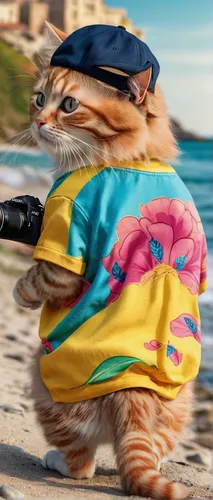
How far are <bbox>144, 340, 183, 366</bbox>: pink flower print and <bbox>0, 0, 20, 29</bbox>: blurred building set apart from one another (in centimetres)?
1443

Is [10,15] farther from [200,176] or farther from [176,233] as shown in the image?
[176,233]

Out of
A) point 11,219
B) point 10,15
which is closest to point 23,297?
point 11,219

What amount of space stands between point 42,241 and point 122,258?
8.1 inches

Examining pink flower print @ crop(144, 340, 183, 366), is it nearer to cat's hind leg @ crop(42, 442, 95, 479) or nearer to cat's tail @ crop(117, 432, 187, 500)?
cat's tail @ crop(117, 432, 187, 500)

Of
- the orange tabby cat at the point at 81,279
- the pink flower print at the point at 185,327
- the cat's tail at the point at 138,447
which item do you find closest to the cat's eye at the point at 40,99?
the orange tabby cat at the point at 81,279

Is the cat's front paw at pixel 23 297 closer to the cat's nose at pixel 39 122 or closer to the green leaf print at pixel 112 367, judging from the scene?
the green leaf print at pixel 112 367

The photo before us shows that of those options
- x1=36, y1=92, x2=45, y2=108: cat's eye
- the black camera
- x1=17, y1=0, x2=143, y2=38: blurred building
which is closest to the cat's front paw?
the black camera

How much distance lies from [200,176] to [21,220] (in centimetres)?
1252

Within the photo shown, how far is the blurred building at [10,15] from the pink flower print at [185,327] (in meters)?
14.3

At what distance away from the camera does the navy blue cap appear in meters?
2.18

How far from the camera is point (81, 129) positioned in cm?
Result: 222

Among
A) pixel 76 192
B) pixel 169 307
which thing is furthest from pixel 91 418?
pixel 76 192

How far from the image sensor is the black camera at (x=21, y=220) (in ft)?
7.47

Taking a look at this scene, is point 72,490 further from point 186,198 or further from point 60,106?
point 60,106
